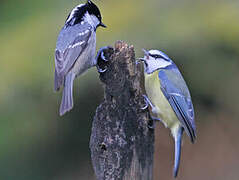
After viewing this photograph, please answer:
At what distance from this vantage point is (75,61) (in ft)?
11.8

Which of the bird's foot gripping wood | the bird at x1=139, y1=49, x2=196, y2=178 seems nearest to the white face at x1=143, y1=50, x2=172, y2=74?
the bird at x1=139, y1=49, x2=196, y2=178

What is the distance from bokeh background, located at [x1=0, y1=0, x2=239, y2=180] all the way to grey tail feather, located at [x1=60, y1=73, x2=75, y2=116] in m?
1.90

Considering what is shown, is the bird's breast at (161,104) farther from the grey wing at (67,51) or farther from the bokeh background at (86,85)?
the bokeh background at (86,85)

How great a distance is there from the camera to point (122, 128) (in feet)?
8.58

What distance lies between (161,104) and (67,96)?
750 mm

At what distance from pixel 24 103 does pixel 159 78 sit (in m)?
2.69

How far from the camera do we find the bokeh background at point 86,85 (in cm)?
542

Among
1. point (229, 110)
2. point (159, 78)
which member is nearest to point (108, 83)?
point (159, 78)

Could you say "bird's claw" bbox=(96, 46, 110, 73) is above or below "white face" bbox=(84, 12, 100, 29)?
below

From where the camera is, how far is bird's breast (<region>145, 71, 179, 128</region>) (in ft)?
10.8

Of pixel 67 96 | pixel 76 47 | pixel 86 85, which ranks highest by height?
pixel 76 47

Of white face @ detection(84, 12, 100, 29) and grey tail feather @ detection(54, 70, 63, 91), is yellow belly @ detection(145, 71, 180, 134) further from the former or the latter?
white face @ detection(84, 12, 100, 29)

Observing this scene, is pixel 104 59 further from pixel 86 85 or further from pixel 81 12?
pixel 86 85

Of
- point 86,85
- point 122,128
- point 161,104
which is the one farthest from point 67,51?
point 86,85
